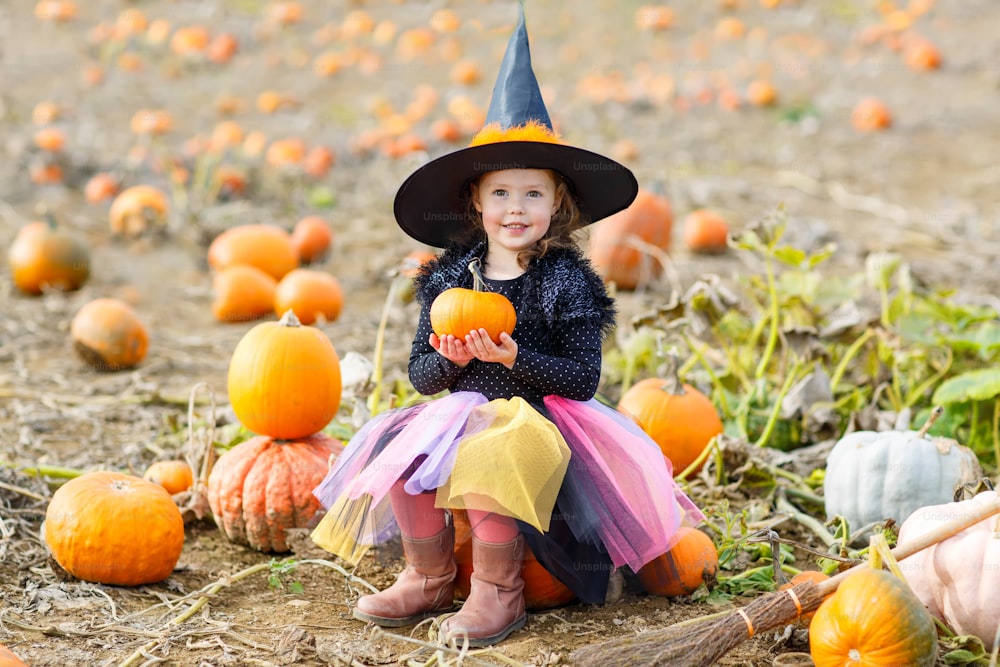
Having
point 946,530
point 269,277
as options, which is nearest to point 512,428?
point 946,530

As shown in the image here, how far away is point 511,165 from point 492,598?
110 cm

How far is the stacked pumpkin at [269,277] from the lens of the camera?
5.50m

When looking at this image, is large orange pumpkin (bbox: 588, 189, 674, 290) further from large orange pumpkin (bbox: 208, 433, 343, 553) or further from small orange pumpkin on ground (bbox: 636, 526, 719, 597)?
small orange pumpkin on ground (bbox: 636, 526, 719, 597)

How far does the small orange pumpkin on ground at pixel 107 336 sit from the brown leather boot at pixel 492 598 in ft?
8.85

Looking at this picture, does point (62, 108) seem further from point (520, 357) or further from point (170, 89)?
point (520, 357)

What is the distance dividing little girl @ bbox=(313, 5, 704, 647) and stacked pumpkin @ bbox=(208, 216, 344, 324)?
260cm

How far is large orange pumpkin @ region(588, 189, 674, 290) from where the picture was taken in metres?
6.01

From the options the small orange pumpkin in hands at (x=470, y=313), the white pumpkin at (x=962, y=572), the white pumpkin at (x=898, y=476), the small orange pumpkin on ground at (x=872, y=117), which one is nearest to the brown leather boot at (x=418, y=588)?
the small orange pumpkin in hands at (x=470, y=313)

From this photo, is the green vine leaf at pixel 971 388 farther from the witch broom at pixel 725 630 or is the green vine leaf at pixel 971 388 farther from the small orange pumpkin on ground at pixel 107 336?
the small orange pumpkin on ground at pixel 107 336

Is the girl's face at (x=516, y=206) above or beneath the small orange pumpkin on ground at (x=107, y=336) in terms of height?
above

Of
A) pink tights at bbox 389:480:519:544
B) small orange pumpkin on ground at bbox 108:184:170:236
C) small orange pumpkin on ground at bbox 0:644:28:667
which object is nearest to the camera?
small orange pumpkin on ground at bbox 0:644:28:667

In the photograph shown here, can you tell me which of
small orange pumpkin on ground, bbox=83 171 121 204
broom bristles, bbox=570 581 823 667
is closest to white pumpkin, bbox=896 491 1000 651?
broom bristles, bbox=570 581 823 667

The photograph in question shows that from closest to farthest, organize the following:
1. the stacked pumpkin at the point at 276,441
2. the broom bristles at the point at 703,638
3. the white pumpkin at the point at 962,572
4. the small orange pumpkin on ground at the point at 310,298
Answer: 1. the broom bristles at the point at 703,638
2. the white pumpkin at the point at 962,572
3. the stacked pumpkin at the point at 276,441
4. the small orange pumpkin on ground at the point at 310,298

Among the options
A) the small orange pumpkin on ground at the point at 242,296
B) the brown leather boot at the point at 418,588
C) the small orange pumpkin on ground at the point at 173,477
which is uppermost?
the small orange pumpkin on ground at the point at 242,296
